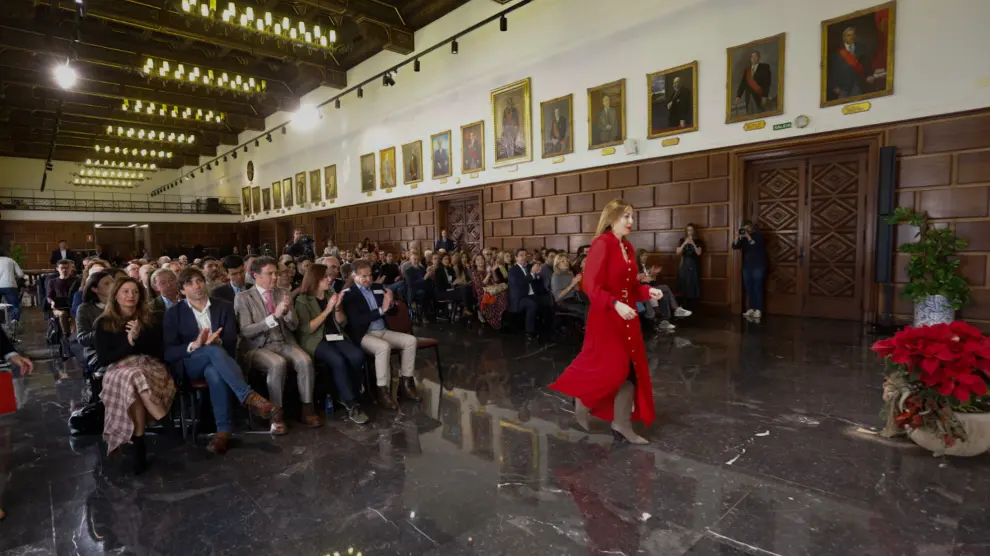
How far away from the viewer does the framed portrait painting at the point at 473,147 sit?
11.2 meters

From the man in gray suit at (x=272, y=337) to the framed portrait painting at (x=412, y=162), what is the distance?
954cm

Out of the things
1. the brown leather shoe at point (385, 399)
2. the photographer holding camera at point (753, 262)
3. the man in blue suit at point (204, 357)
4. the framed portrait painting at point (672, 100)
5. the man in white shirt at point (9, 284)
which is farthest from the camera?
the framed portrait painting at point (672, 100)

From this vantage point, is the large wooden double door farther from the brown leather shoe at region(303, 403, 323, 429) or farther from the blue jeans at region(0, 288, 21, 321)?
the blue jeans at region(0, 288, 21, 321)

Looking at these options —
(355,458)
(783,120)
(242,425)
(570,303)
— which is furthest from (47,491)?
(783,120)

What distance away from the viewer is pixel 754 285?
7.46 metres

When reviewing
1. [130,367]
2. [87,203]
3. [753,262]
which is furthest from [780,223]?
[87,203]

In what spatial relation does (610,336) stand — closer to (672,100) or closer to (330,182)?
(672,100)

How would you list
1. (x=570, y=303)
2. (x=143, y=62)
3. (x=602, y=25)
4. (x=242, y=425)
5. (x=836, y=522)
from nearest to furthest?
1. (x=836, y=522)
2. (x=242, y=425)
3. (x=570, y=303)
4. (x=602, y=25)
5. (x=143, y=62)

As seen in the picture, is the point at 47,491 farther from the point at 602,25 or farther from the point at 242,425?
the point at 602,25

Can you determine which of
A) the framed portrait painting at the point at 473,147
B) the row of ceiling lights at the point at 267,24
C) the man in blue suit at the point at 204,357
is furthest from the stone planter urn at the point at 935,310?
the row of ceiling lights at the point at 267,24

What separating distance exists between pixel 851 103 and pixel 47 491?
868 centimetres

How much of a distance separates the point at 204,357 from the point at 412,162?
1057 centimetres

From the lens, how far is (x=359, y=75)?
14477mm

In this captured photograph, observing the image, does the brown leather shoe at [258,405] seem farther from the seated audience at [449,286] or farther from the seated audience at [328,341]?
the seated audience at [449,286]
